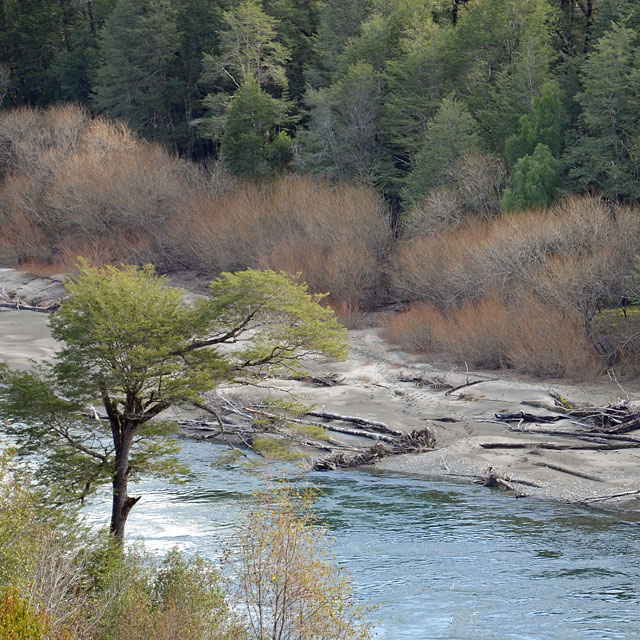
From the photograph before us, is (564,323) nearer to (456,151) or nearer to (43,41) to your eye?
(456,151)

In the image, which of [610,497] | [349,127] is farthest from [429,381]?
[349,127]

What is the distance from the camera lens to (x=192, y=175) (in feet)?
190

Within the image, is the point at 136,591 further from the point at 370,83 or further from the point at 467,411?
the point at 370,83

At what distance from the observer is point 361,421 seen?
98.7 ft

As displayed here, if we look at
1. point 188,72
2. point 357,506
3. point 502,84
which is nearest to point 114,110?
point 188,72

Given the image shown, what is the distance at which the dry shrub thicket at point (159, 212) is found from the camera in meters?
45.4

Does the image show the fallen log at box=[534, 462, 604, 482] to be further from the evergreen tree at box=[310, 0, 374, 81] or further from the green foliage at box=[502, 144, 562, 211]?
the evergreen tree at box=[310, 0, 374, 81]

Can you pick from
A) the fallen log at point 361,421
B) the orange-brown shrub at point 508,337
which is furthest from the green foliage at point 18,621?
the orange-brown shrub at point 508,337

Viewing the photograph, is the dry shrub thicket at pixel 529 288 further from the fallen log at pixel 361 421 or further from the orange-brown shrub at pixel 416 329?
the fallen log at pixel 361 421

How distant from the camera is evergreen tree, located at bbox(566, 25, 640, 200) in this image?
133 ft

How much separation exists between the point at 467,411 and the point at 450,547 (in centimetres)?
1031

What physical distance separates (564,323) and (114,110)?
147ft

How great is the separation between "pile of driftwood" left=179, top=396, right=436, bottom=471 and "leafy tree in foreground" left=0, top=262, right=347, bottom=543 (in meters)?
3.73

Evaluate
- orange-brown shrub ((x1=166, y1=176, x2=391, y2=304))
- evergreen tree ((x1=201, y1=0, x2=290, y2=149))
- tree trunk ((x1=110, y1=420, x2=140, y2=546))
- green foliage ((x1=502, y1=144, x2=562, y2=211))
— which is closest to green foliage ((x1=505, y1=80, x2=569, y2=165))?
green foliage ((x1=502, y1=144, x2=562, y2=211))
